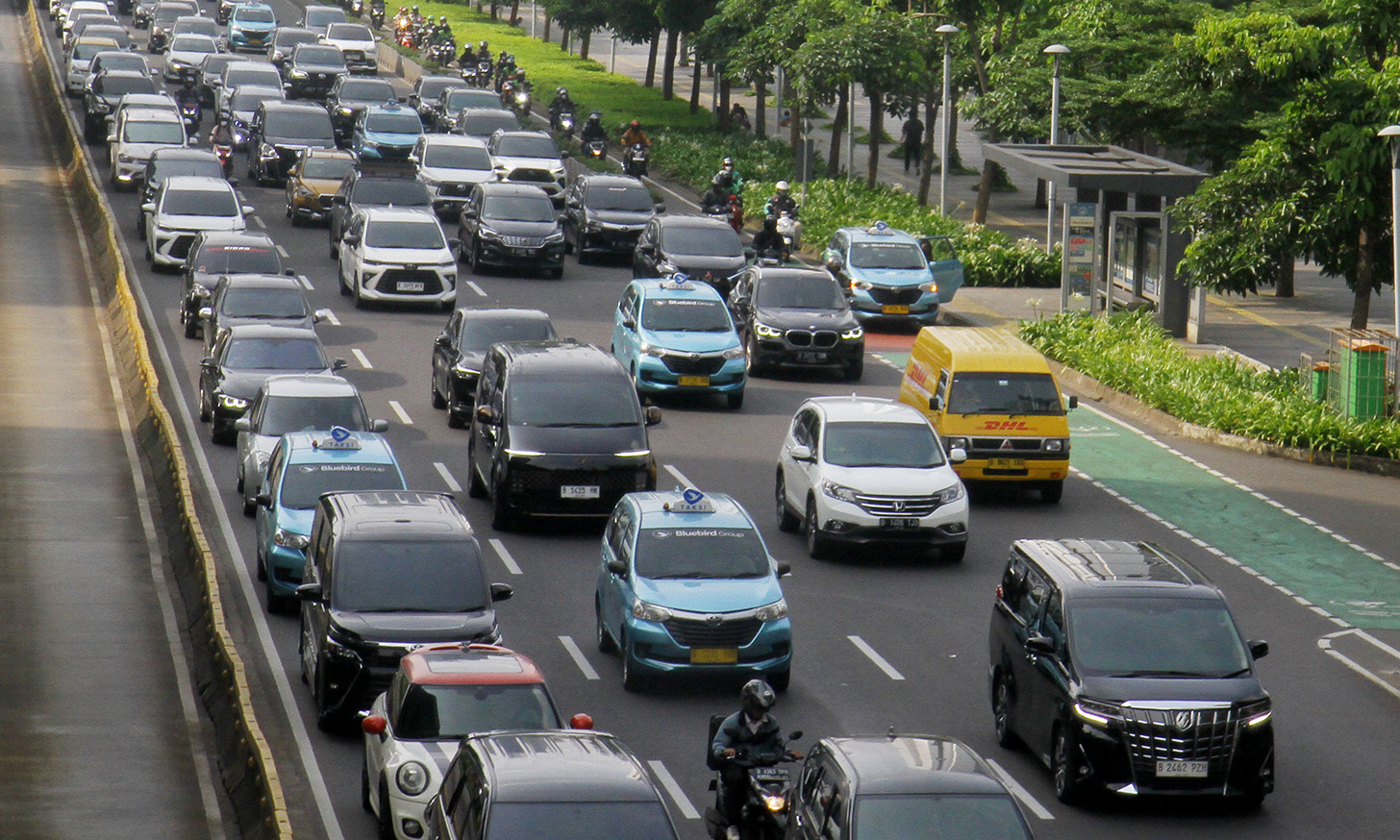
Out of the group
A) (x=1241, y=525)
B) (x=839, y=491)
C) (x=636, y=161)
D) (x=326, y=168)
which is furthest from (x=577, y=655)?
(x=636, y=161)

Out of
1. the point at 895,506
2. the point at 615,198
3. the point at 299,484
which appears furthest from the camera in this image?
the point at 615,198

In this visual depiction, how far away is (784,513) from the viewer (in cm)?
2497

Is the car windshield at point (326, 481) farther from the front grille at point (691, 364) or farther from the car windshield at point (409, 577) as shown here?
the front grille at point (691, 364)

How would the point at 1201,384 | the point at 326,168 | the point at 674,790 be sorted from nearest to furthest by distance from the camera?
the point at 674,790, the point at 1201,384, the point at 326,168

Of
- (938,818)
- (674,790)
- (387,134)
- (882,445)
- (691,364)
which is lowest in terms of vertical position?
(674,790)

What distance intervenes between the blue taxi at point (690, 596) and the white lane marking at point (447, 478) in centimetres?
642

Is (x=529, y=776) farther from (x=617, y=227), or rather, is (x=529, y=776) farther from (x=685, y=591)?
(x=617, y=227)

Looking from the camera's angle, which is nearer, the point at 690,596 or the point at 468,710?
the point at 468,710

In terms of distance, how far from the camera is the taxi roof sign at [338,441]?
22.6 metres

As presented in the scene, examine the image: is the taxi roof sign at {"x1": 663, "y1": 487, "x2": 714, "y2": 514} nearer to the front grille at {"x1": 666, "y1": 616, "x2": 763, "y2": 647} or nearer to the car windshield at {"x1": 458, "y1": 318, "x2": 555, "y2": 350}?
the front grille at {"x1": 666, "y1": 616, "x2": 763, "y2": 647}

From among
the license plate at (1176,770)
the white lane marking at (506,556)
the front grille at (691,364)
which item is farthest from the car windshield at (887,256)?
the license plate at (1176,770)

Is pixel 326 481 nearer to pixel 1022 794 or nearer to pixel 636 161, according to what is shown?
pixel 1022 794

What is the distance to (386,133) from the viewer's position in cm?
5309

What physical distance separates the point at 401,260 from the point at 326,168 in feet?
31.6
